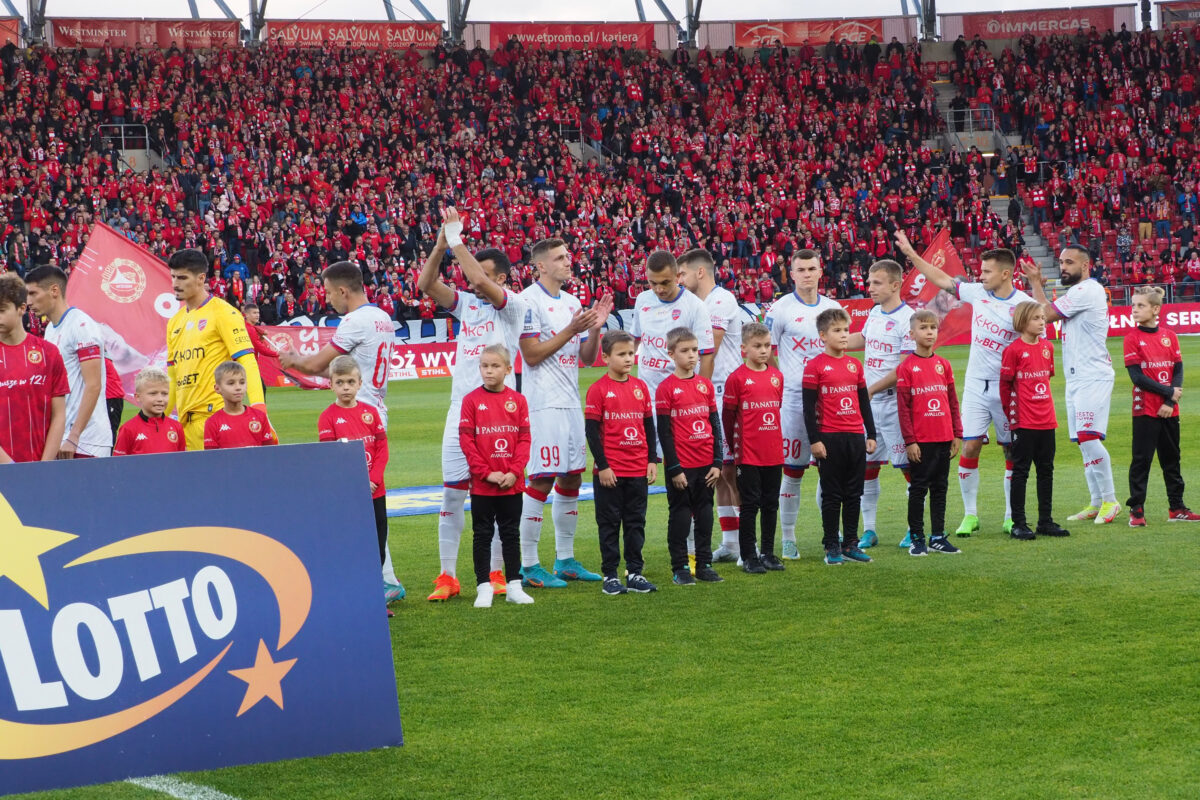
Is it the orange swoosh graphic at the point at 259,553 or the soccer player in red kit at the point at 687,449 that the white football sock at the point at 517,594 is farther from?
the orange swoosh graphic at the point at 259,553

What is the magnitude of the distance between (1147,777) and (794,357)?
17.9 feet

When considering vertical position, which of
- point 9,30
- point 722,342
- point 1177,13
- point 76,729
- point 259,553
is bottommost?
point 76,729

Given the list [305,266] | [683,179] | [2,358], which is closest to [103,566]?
[2,358]

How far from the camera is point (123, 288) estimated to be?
1341 cm

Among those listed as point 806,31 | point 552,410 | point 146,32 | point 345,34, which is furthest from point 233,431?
point 806,31

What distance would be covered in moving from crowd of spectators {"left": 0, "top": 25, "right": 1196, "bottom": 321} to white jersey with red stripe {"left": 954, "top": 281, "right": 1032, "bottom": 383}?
20.7 meters

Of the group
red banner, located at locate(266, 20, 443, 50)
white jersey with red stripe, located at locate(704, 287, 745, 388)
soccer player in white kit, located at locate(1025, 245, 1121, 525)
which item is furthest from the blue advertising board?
red banner, located at locate(266, 20, 443, 50)

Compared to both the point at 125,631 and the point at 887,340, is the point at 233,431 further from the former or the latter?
the point at 887,340

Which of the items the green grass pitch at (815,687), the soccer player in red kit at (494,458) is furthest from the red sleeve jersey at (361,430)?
the green grass pitch at (815,687)

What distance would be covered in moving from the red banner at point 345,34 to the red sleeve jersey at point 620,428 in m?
39.5

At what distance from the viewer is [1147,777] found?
449cm

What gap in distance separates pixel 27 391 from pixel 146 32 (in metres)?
39.9

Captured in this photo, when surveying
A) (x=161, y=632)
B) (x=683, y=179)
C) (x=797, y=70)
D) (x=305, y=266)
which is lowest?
(x=161, y=632)

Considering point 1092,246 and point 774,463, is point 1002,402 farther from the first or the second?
point 1092,246
